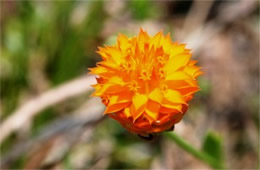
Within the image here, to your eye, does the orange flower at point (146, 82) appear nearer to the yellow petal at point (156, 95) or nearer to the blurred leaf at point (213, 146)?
the yellow petal at point (156, 95)

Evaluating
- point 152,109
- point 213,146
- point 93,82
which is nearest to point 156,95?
point 152,109

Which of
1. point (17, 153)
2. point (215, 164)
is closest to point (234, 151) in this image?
point (215, 164)

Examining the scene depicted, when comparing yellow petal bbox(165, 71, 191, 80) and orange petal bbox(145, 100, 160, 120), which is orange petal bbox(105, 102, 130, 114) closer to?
orange petal bbox(145, 100, 160, 120)

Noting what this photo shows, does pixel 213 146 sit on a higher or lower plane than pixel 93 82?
lower

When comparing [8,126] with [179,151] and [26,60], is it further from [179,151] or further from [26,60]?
[179,151]

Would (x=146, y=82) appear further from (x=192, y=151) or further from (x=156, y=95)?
(x=192, y=151)
